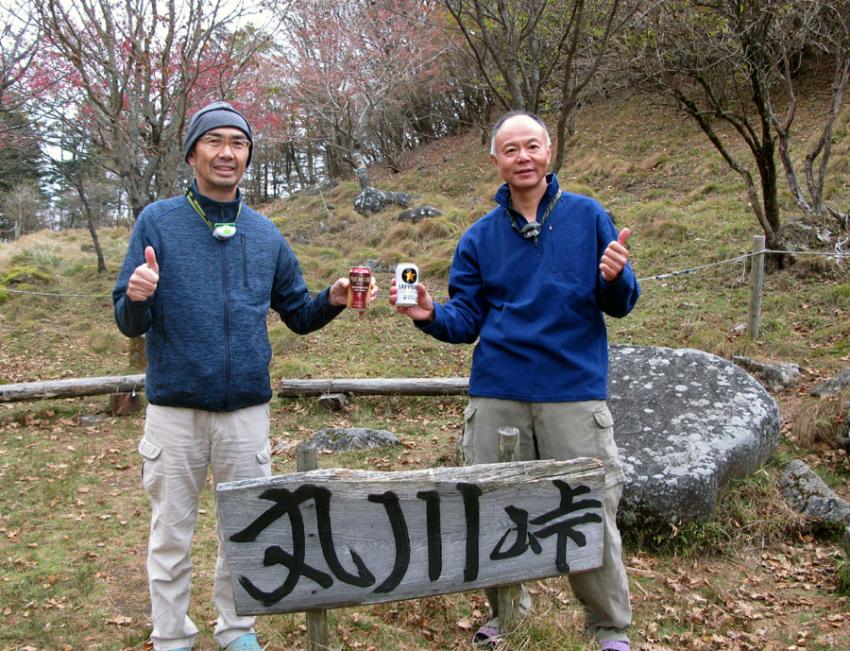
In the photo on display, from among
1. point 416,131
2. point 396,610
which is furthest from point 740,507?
point 416,131

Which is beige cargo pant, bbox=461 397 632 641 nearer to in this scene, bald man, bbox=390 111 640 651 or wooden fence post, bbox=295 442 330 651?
bald man, bbox=390 111 640 651

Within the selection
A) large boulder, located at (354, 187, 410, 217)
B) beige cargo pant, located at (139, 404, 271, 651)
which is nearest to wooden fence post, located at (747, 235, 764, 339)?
beige cargo pant, located at (139, 404, 271, 651)

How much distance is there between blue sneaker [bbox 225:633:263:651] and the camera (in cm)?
276

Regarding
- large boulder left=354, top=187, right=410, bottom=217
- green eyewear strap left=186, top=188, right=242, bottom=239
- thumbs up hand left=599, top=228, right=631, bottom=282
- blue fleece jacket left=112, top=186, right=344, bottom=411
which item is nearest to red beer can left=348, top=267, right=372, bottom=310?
blue fleece jacket left=112, top=186, right=344, bottom=411

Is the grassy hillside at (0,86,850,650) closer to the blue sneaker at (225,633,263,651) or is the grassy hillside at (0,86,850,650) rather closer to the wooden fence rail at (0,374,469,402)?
the wooden fence rail at (0,374,469,402)

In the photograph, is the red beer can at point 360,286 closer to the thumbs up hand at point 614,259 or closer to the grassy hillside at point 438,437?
the thumbs up hand at point 614,259

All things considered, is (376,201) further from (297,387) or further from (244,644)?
(244,644)

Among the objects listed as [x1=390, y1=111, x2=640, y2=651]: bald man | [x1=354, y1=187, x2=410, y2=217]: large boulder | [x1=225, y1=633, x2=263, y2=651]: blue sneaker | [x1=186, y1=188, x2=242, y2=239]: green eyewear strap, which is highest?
[x1=354, y1=187, x2=410, y2=217]: large boulder

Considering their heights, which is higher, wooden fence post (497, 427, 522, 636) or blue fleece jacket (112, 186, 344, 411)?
blue fleece jacket (112, 186, 344, 411)

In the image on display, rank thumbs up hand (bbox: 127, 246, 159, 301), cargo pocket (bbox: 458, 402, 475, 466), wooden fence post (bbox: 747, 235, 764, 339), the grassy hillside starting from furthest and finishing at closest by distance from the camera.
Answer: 1. wooden fence post (bbox: 747, 235, 764, 339)
2. the grassy hillside
3. cargo pocket (bbox: 458, 402, 475, 466)
4. thumbs up hand (bbox: 127, 246, 159, 301)

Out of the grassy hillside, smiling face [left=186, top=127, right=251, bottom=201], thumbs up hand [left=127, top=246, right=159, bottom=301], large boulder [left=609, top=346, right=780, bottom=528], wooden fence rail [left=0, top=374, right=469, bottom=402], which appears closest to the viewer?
thumbs up hand [left=127, top=246, right=159, bottom=301]

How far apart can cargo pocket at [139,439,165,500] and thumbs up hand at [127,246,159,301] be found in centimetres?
61

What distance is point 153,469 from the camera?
2656 mm

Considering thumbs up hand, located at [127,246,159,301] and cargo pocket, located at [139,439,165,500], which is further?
cargo pocket, located at [139,439,165,500]
